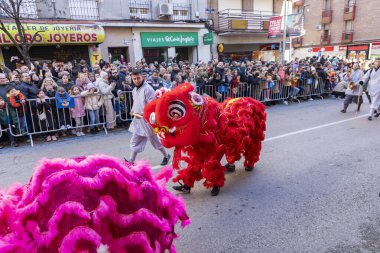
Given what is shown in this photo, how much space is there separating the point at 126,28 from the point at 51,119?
10055 mm

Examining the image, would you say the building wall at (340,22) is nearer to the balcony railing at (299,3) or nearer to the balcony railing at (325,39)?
the balcony railing at (325,39)

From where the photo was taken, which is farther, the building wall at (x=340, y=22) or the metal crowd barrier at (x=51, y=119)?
the building wall at (x=340, y=22)

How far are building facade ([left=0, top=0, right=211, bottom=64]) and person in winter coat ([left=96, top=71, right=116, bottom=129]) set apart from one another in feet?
21.3

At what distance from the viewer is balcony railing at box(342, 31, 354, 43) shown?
32.7 metres

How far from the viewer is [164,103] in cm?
299

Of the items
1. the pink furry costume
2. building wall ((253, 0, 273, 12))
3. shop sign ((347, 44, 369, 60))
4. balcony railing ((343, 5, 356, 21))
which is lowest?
the pink furry costume

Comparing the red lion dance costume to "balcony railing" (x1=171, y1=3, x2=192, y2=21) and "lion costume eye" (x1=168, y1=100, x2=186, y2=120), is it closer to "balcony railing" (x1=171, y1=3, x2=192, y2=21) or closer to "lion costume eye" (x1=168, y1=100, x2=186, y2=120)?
"lion costume eye" (x1=168, y1=100, x2=186, y2=120)

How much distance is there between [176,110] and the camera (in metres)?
3.03

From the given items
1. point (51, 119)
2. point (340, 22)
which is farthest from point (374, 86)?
point (340, 22)

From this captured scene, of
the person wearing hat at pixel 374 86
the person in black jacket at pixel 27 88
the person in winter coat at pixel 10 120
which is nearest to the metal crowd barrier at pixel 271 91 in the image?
the person wearing hat at pixel 374 86

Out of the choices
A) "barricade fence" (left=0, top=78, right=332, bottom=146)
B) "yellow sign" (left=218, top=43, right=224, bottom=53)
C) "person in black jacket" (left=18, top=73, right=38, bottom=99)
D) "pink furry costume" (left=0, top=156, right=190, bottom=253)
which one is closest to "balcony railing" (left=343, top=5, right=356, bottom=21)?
"yellow sign" (left=218, top=43, right=224, bottom=53)

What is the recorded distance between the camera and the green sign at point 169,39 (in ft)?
53.6

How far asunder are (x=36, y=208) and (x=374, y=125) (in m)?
8.39

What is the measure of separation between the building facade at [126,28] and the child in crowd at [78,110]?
6.66 m
